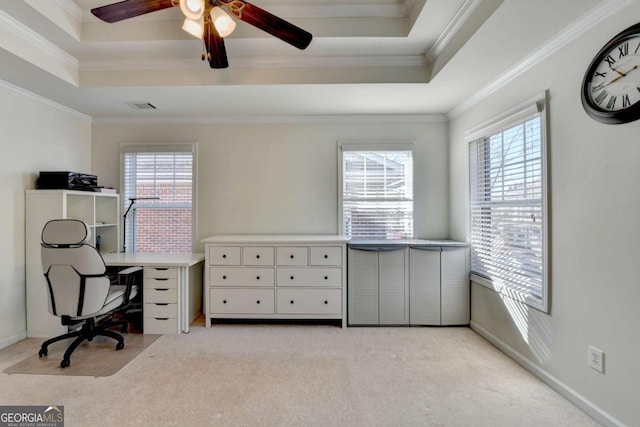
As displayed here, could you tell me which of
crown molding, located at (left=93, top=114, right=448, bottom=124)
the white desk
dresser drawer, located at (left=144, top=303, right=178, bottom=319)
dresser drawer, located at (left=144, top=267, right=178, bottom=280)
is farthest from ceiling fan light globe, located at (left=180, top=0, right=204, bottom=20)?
dresser drawer, located at (left=144, top=303, right=178, bottom=319)

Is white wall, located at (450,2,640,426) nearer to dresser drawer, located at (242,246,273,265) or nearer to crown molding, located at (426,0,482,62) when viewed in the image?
crown molding, located at (426,0,482,62)

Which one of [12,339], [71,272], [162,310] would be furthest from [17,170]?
[162,310]

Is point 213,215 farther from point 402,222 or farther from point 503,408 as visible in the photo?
point 503,408

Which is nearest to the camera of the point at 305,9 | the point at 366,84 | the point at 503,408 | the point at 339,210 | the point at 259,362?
the point at 503,408

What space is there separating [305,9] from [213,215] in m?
2.47

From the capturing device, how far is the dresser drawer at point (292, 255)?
314cm

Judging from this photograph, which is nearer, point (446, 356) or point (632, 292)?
point (632, 292)

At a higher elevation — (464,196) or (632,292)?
(464,196)

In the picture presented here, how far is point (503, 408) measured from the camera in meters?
1.89

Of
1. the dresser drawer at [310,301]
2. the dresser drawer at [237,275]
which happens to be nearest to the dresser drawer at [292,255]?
the dresser drawer at [237,275]

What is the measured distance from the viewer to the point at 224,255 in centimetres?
315

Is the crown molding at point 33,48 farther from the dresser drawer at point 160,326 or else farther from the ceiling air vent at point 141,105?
the dresser drawer at point 160,326

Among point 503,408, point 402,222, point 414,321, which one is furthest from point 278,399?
point 402,222

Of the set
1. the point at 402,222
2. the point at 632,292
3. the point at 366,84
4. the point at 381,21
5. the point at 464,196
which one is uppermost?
the point at 381,21
